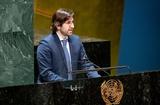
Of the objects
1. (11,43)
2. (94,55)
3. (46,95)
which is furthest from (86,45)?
(46,95)

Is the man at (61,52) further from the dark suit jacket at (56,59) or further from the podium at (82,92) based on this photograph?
the podium at (82,92)

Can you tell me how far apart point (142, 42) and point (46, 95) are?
2.85 meters

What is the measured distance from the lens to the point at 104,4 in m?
5.91

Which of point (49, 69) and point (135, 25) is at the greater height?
point (135, 25)

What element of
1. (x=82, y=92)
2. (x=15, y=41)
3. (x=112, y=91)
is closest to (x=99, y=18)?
(x=15, y=41)

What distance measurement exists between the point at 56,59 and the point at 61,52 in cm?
7

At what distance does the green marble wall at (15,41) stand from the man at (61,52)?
0.12 metres

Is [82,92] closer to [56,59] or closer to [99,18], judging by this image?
[56,59]

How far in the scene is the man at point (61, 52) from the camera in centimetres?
354

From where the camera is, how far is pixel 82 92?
3.20 meters

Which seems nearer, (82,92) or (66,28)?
(82,92)

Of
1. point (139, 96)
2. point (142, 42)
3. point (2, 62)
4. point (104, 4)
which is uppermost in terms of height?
point (104, 4)

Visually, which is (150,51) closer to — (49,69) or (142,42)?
(142,42)

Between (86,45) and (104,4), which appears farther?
(104,4)
